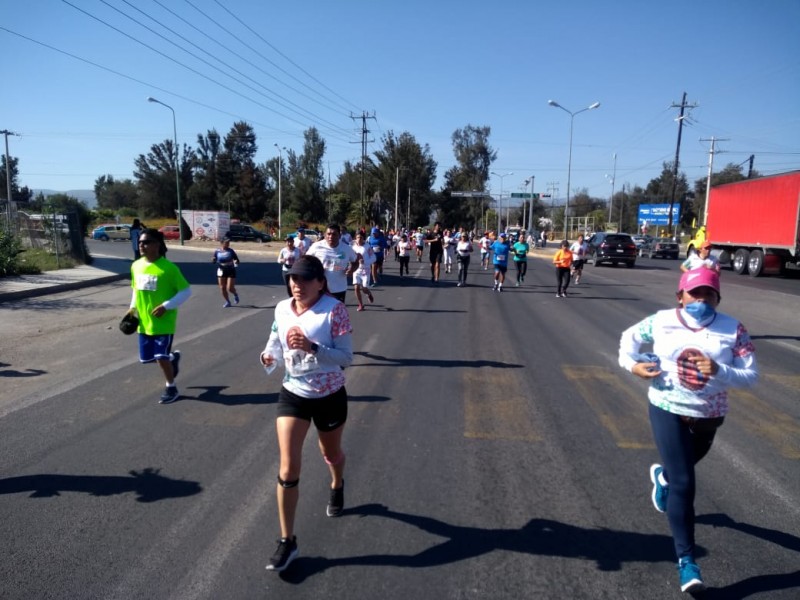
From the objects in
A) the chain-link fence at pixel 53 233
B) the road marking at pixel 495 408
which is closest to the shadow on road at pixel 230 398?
the road marking at pixel 495 408

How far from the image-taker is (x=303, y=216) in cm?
8469

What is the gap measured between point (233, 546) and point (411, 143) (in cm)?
7629

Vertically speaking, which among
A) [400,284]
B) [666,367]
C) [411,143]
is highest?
[411,143]

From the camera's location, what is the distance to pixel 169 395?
6.10 m

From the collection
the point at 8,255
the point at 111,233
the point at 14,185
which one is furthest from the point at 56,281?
the point at 14,185

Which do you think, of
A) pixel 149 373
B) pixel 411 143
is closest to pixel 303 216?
pixel 411 143

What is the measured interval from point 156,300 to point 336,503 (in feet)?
10.7

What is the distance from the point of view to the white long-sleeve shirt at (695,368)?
302cm

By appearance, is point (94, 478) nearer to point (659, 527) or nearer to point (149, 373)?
point (149, 373)

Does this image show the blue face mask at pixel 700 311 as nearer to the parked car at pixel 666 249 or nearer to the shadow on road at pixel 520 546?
the shadow on road at pixel 520 546

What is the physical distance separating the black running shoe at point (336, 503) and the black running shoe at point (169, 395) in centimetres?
303

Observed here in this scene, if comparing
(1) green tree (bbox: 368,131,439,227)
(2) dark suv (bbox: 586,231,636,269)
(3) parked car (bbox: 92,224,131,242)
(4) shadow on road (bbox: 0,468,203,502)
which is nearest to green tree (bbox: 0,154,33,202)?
(3) parked car (bbox: 92,224,131,242)

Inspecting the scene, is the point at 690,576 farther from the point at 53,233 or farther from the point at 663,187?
the point at 663,187

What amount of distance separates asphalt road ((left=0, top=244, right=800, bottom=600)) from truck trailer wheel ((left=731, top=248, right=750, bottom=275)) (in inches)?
826
